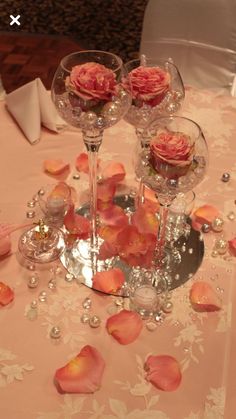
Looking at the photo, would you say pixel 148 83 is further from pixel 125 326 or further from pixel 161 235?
pixel 125 326

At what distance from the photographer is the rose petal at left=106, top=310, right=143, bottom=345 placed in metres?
0.81

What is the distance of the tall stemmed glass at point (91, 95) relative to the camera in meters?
0.81

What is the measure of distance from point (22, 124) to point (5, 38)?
2985 mm

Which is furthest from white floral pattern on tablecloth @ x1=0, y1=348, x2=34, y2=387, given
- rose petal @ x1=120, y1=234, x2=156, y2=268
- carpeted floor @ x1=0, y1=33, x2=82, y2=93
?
carpeted floor @ x1=0, y1=33, x2=82, y2=93

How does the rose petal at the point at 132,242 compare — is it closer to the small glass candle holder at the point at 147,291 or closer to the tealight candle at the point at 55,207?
the small glass candle holder at the point at 147,291

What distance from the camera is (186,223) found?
1067 mm

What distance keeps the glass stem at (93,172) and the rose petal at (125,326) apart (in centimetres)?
19

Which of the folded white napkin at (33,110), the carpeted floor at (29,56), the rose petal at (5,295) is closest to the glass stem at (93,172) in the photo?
the rose petal at (5,295)

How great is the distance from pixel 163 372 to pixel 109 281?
0.72 feet

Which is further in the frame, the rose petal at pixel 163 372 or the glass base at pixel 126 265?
the glass base at pixel 126 265

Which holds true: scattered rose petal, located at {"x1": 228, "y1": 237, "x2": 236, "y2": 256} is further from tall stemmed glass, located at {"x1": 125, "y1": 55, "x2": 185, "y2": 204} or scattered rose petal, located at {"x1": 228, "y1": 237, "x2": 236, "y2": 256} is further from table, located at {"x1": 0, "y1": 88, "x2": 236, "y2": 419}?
tall stemmed glass, located at {"x1": 125, "y1": 55, "x2": 185, "y2": 204}

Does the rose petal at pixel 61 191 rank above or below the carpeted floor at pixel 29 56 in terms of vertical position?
above

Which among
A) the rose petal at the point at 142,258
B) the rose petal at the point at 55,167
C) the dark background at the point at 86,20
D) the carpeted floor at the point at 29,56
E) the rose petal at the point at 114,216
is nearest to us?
the rose petal at the point at 142,258

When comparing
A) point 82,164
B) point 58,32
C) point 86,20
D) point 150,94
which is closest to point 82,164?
point 82,164
